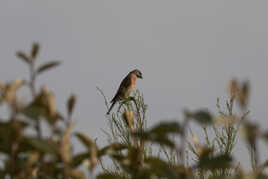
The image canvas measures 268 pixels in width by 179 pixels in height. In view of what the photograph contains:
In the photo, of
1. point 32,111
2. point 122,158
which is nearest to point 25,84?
point 32,111

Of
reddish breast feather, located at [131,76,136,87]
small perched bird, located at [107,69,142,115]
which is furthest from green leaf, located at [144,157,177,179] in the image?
reddish breast feather, located at [131,76,136,87]

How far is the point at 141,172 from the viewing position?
4.82ft

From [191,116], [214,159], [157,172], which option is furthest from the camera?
[157,172]

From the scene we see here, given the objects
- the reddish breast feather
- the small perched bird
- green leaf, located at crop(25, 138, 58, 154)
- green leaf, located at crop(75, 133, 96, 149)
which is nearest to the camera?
green leaf, located at crop(25, 138, 58, 154)

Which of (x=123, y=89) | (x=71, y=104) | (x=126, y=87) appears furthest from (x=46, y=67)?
(x=126, y=87)

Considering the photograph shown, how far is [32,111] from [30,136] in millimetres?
85

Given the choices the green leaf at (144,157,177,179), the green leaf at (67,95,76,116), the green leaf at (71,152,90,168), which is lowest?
the green leaf at (144,157,177,179)

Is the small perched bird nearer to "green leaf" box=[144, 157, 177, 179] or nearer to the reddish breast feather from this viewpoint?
the reddish breast feather

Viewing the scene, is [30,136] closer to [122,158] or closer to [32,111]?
[32,111]

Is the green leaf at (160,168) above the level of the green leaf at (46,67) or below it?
below

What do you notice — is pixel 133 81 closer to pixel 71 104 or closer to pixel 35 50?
pixel 35 50

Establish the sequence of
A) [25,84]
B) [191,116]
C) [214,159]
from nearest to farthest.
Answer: [191,116]
[214,159]
[25,84]

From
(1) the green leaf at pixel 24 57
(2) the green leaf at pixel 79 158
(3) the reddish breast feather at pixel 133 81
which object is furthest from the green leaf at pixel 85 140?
(3) the reddish breast feather at pixel 133 81

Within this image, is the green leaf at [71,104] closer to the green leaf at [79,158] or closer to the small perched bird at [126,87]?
the green leaf at [79,158]
